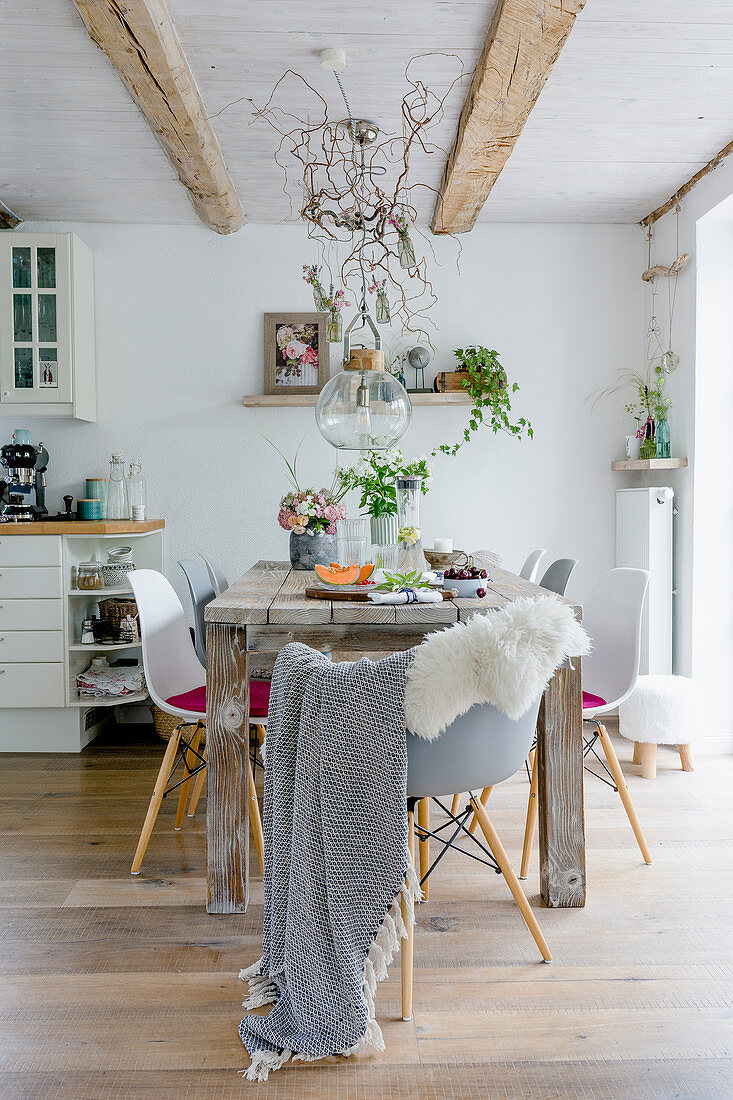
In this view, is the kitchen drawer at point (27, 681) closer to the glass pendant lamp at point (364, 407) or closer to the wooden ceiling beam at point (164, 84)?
the glass pendant lamp at point (364, 407)

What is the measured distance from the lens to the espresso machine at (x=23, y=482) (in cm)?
401

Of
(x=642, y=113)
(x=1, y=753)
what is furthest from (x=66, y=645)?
(x=642, y=113)

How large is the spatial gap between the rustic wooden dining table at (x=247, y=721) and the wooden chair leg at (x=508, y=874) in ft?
0.96

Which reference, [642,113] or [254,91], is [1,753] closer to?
[254,91]

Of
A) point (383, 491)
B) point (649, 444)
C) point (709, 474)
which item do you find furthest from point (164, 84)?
point (709, 474)

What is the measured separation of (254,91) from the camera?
2943 millimetres

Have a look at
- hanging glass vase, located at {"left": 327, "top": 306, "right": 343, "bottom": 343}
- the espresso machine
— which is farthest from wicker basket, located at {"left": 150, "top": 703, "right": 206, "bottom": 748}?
hanging glass vase, located at {"left": 327, "top": 306, "right": 343, "bottom": 343}

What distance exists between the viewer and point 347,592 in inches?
98.2

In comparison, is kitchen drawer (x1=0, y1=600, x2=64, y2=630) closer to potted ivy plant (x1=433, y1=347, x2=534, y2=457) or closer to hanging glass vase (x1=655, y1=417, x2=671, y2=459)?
potted ivy plant (x1=433, y1=347, x2=534, y2=457)

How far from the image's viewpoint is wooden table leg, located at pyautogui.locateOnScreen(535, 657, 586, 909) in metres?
2.34

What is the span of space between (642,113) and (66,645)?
3133mm

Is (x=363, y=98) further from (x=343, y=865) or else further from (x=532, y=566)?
(x=343, y=865)

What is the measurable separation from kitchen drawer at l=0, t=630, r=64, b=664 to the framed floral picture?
1.55 m

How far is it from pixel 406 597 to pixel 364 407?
58 cm
